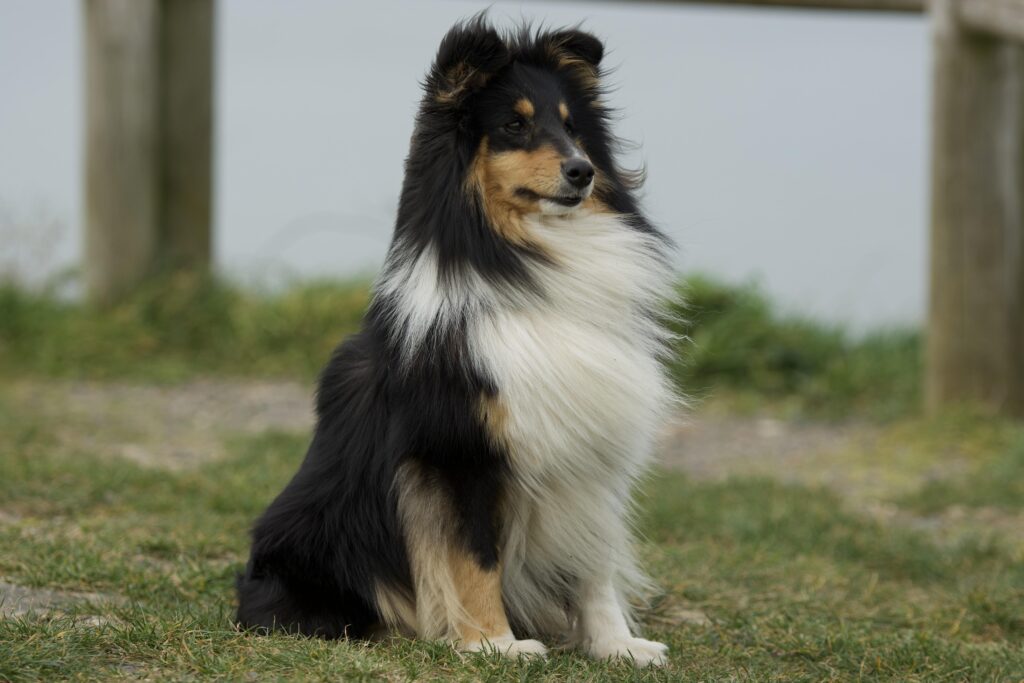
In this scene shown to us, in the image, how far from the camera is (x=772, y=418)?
26.4 feet

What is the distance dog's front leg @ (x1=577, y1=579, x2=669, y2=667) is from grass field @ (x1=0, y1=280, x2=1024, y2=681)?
0.10 m

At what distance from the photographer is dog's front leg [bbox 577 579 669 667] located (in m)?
3.78

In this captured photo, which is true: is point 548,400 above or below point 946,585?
above

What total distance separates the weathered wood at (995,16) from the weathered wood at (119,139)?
4.88 m

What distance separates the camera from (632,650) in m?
3.78

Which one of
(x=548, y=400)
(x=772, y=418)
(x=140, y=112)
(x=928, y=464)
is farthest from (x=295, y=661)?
(x=140, y=112)

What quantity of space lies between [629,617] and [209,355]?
16.9ft

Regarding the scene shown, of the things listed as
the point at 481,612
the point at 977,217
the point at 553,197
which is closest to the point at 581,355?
the point at 553,197

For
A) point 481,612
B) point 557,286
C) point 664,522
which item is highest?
point 557,286

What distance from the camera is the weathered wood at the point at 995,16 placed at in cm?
645

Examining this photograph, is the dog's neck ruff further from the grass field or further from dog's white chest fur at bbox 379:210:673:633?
the grass field

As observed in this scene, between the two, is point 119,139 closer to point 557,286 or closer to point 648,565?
point 648,565

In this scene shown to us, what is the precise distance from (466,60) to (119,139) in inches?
214

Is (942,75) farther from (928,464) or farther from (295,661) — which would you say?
(295,661)
